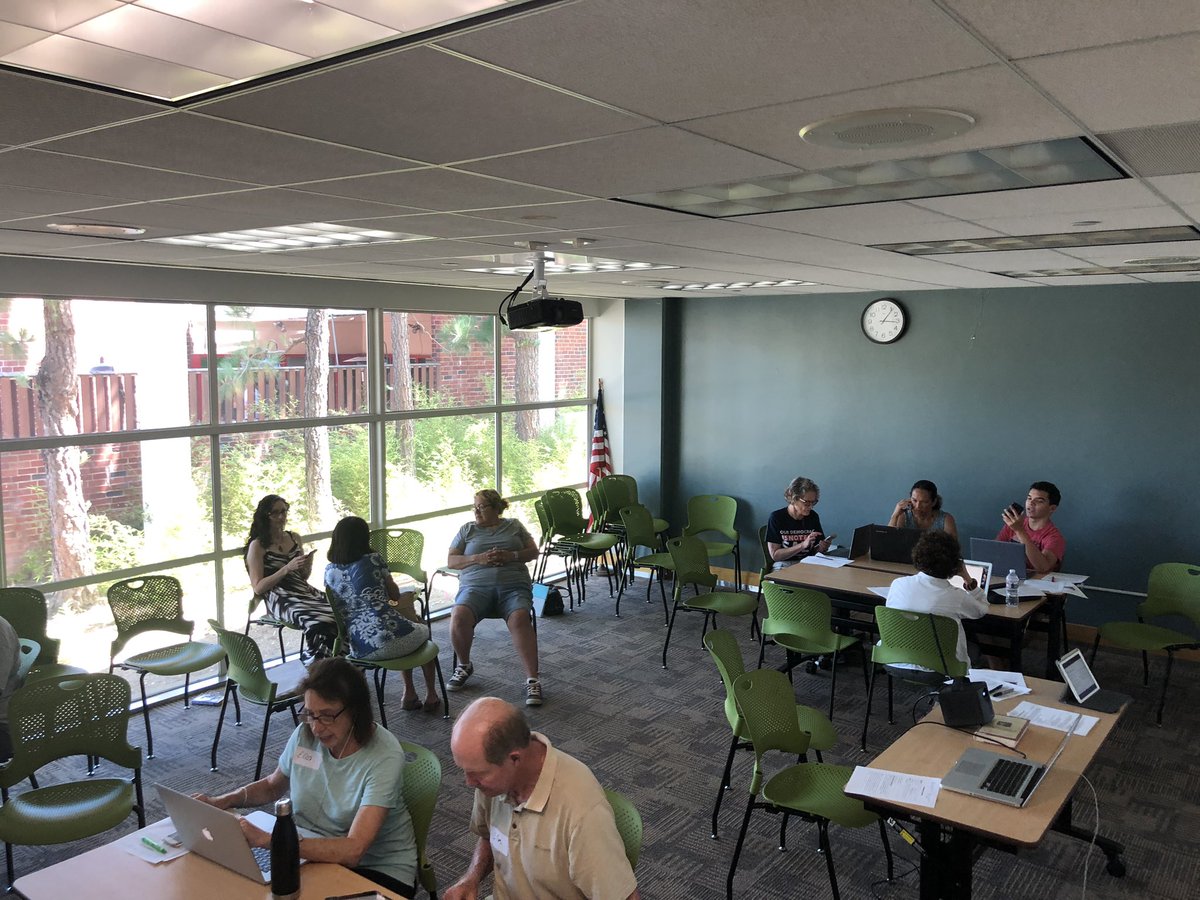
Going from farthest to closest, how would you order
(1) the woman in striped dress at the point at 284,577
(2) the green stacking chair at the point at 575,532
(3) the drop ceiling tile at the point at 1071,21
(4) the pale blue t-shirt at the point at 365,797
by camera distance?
1. (2) the green stacking chair at the point at 575,532
2. (1) the woman in striped dress at the point at 284,577
3. (4) the pale blue t-shirt at the point at 365,797
4. (3) the drop ceiling tile at the point at 1071,21

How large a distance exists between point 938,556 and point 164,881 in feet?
13.7

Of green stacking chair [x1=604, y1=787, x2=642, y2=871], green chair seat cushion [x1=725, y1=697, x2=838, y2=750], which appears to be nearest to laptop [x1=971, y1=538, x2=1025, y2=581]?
green chair seat cushion [x1=725, y1=697, x2=838, y2=750]

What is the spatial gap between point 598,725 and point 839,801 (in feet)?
8.14

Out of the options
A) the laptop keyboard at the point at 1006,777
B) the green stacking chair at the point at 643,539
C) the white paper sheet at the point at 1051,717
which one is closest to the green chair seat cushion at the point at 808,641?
the white paper sheet at the point at 1051,717

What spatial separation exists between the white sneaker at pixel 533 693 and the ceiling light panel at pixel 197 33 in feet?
17.0

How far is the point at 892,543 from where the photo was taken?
266 inches

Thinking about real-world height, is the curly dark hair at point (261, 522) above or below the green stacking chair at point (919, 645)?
above

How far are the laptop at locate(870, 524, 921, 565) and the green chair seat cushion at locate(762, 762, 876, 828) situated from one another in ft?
9.71

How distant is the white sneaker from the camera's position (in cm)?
630

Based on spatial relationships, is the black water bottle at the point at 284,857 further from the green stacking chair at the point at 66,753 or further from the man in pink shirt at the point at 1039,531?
the man in pink shirt at the point at 1039,531

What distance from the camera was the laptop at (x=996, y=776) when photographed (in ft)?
10.5

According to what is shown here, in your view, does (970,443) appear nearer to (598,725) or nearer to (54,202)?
(598,725)

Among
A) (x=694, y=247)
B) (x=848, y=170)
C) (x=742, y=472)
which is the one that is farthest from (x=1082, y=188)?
(x=742, y=472)

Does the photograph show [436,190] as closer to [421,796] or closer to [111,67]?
[111,67]
